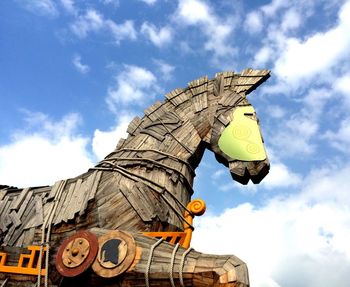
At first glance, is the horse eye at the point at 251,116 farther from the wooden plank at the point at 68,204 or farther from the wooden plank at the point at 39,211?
the wooden plank at the point at 39,211

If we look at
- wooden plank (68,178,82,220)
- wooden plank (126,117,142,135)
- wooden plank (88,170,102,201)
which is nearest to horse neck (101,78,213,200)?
wooden plank (126,117,142,135)

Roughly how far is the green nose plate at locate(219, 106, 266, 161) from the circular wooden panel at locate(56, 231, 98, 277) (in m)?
2.17

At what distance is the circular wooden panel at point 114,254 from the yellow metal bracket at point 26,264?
90cm

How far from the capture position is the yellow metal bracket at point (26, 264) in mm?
3965

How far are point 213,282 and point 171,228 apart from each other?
136cm

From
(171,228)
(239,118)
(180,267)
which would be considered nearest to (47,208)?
(171,228)

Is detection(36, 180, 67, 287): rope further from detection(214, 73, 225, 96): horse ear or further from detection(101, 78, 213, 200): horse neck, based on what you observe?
detection(214, 73, 225, 96): horse ear

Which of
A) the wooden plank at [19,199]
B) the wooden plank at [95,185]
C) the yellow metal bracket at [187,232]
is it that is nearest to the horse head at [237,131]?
the yellow metal bracket at [187,232]

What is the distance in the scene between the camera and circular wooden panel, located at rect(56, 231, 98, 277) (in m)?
3.36

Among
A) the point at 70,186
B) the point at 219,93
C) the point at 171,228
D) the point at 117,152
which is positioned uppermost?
the point at 219,93

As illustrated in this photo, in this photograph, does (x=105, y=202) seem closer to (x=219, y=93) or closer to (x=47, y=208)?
(x=47, y=208)

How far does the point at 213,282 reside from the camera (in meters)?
3.00

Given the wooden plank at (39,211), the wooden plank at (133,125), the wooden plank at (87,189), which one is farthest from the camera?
the wooden plank at (133,125)

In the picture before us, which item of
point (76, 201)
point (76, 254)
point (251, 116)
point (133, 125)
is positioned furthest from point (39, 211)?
point (251, 116)
